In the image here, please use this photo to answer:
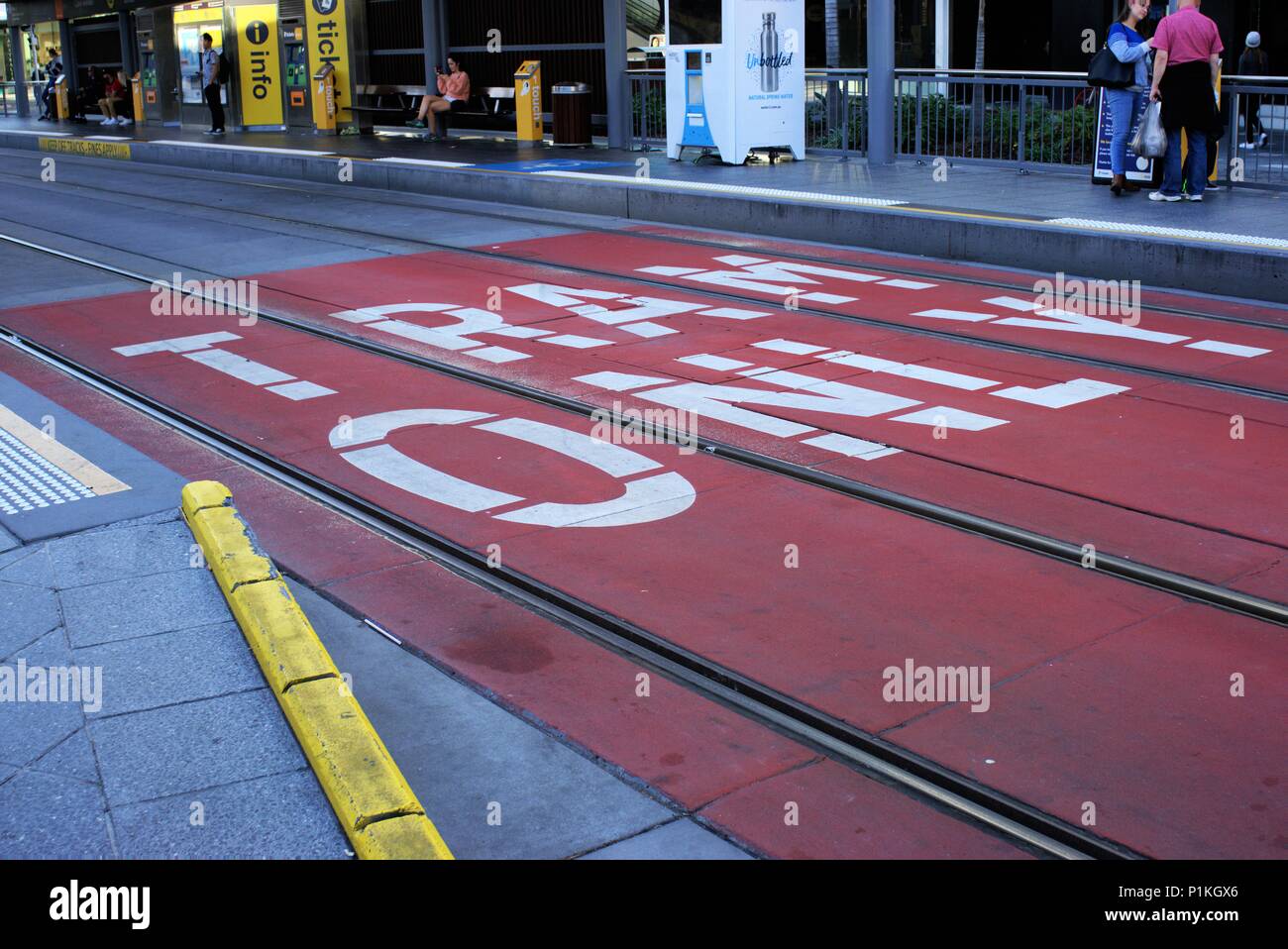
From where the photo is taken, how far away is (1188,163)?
1361 cm

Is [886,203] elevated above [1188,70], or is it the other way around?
[1188,70]

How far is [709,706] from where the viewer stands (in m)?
4.49

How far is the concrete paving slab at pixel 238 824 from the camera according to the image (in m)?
3.47

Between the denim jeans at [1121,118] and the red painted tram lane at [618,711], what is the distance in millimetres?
10074

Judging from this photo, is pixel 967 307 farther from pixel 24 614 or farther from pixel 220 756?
Answer: pixel 220 756

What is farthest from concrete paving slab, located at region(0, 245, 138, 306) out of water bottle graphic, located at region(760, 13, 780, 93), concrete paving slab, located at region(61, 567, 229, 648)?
water bottle graphic, located at region(760, 13, 780, 93)

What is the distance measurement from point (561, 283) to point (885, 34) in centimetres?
746

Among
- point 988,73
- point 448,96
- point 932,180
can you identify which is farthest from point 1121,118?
point 448,96

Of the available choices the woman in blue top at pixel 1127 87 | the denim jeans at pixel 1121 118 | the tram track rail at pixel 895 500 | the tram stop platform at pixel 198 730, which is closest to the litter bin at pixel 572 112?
the woman in blue top at pixel 1127 87

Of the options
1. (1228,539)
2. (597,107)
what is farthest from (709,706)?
(597,107)

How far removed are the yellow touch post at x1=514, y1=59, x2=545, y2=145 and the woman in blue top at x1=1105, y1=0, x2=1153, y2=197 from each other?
1106 centimetres

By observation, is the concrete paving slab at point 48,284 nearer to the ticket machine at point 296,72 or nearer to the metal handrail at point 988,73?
the metal handrail at point 988,73

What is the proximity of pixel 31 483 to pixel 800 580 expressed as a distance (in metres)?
3.46
